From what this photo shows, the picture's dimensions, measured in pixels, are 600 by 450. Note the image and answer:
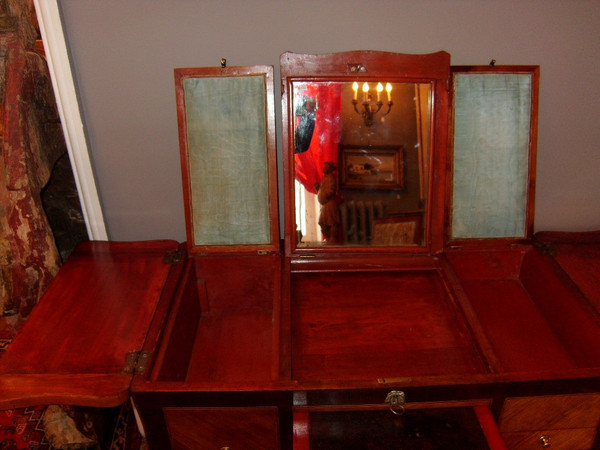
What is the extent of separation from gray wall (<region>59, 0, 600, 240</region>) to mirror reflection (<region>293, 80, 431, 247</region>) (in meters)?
0.20

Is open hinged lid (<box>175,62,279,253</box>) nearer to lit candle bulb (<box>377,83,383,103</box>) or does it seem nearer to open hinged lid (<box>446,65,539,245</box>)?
lit candle bulb (<box>377,83,383,103</box>)

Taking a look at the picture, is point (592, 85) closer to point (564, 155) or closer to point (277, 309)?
point (564, 155)

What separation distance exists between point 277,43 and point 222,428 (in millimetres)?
1281

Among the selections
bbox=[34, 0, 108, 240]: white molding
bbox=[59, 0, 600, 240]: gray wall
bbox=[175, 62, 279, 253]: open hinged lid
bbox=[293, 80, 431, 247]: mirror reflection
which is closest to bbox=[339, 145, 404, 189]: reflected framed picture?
bbox=[293, 80, 431, 247]: mirror reflection

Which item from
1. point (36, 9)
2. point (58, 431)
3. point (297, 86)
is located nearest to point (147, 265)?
point (58, 431)

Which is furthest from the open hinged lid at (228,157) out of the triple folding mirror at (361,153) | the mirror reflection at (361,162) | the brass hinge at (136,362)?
the brass hinge at (136,362)

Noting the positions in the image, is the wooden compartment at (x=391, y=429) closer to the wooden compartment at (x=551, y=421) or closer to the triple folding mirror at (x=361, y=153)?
the wooden compartment at (x=551, y=421)

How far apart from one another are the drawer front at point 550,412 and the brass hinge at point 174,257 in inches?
45.3

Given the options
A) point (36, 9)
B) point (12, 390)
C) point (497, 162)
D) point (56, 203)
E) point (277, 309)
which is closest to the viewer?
point (12, 390)

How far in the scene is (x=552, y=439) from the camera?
1.34m

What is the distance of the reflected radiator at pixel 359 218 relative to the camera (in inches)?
64.8

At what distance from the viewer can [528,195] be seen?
1681 millimetres

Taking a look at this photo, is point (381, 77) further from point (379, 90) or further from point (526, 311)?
point (526, 311)

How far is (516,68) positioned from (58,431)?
2.09 meters
